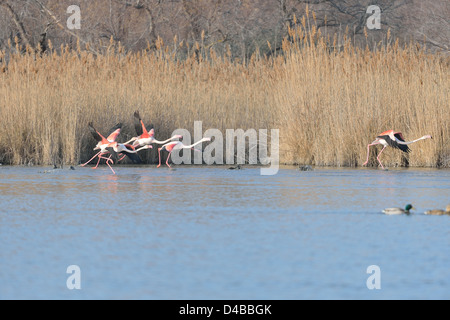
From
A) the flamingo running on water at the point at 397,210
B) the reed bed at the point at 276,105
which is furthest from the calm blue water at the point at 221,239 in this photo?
the reed bed at the point at 276,105

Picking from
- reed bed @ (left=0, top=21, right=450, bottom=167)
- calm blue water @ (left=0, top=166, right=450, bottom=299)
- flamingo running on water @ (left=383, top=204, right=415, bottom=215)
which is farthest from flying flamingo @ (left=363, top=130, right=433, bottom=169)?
flamingo running on water @ (left=383, top=204, right=415, bottom=215)

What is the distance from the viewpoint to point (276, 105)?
11984 mm

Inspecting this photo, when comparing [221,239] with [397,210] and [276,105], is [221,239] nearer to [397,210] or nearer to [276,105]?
[397,210]

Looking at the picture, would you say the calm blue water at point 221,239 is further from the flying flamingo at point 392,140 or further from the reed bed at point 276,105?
the reed bed at point 276,105

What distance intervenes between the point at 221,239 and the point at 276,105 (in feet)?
22.5

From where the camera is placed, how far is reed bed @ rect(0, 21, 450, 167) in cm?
1107

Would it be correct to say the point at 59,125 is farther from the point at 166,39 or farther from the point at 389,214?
the point at 166,39

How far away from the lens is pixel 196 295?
3938 mm

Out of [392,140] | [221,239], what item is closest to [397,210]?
[221,239]

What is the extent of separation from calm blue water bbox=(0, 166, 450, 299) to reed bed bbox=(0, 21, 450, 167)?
2285 millimetres

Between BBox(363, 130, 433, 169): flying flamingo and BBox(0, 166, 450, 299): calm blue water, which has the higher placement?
BBox(363, 130, 433, 169): flying flamingo

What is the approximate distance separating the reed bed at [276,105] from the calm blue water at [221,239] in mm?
2285

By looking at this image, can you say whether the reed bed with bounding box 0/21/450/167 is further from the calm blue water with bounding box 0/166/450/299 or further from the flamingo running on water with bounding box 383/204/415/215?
the flamingo running on water with bounding box 383/204/415/215

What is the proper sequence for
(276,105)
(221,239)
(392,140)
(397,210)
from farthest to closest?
(276,105), (392,140), (397,210), (221,239)
